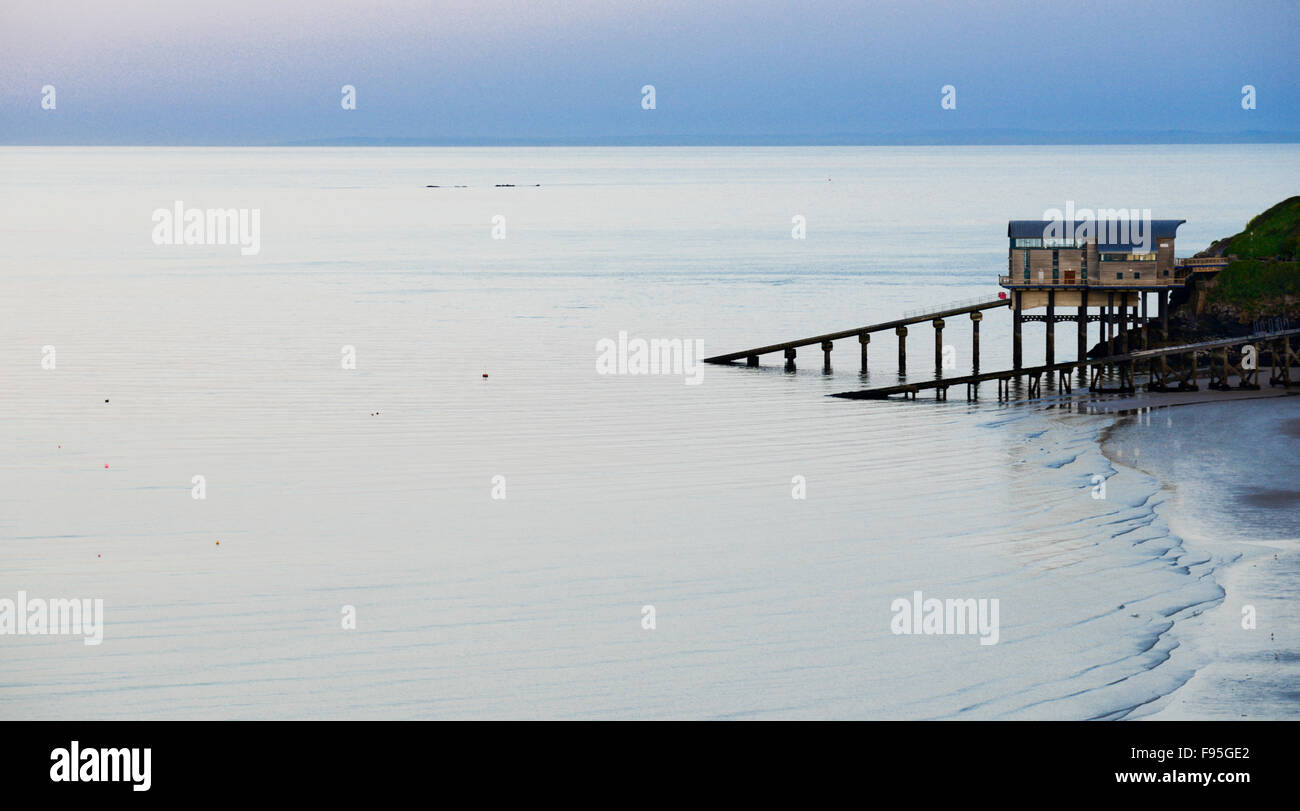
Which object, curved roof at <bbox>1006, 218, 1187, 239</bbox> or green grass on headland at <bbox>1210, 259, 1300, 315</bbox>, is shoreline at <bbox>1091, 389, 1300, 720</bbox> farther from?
green grass on headland at <bbox>1210, 259, 1300, 315</bbox>

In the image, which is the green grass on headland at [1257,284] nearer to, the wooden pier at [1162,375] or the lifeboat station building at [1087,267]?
the lifeboat station building at [1087,267]

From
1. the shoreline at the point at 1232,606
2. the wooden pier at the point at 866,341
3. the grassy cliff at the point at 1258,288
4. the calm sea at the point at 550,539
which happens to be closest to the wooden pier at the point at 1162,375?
the calm sea at the point at 550,539

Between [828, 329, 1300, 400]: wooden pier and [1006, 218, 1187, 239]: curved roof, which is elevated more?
[1006, 218, 1187, 239]: curved roof

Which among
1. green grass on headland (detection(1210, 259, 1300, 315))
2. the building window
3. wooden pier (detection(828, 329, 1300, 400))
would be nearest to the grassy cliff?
green grass on headland (detection(1210, 259, 1300, 315))

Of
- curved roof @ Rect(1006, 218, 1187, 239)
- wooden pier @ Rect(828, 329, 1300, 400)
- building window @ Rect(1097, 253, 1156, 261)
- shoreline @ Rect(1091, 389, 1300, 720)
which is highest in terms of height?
curved roof @ Rect(1006, 218, 1187, 239)

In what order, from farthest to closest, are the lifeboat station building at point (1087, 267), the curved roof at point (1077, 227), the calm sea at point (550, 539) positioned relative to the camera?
the curved roof at point (1077, 227)
the lifeboat station building at point (1087, 267)
the calm sea at point (550, 539)

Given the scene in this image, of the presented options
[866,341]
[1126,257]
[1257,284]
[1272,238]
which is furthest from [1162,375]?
[1272,238]

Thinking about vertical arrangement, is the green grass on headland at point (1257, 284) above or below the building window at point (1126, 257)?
below

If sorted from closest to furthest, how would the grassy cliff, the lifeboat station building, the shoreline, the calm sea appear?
the shoreline
the calm sea
the lifeboat station building
the grassy cliff

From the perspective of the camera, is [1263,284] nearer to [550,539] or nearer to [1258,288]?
[1258,288]
